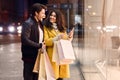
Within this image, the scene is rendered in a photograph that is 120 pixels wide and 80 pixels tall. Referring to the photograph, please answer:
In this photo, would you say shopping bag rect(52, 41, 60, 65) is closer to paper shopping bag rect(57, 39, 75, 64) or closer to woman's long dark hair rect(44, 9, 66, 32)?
paper shopping bag rect(57, 39, 75, 64)

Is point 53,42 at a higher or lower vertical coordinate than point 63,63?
higher

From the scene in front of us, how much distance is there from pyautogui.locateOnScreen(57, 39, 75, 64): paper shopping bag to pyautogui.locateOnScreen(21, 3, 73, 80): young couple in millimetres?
94

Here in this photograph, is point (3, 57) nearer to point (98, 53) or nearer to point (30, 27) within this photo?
point (98, 53)

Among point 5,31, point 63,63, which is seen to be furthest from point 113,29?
point 5,31

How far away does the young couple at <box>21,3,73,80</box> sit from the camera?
4980 mm

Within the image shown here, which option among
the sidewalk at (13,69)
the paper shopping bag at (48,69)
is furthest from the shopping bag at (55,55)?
the sidewalk at (13,69)

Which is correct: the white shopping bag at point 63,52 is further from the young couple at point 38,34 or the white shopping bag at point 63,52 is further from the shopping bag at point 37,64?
the shopping bag at point 37,64

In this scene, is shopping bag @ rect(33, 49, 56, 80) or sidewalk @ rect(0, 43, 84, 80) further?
sidewalk @ rect(0, 43, 84, 80)

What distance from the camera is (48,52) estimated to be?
16.9 ft

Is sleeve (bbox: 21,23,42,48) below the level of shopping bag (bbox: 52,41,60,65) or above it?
above

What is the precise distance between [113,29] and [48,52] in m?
1.10

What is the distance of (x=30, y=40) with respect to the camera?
4973mm

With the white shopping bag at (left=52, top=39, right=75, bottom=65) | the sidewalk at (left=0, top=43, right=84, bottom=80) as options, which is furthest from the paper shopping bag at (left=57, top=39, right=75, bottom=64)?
the sidewalk at (left=0, top=43, right=84, bottom=80)

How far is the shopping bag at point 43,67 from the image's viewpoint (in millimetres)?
5055
